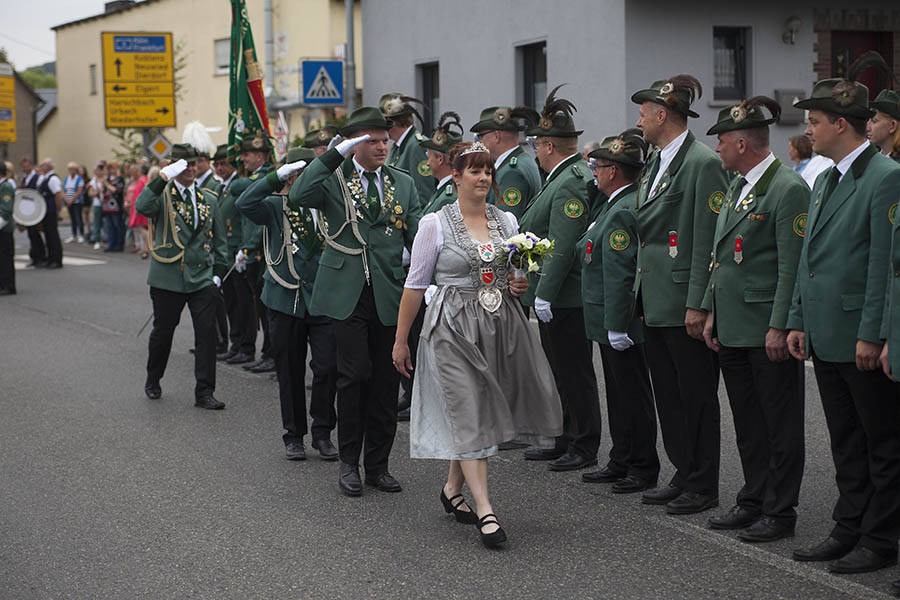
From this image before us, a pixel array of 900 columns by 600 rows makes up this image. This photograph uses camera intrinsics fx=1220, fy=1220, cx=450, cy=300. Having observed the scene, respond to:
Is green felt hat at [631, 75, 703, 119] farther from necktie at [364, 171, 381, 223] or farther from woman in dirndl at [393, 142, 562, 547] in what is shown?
necktie at [364, 171, 381, 223]

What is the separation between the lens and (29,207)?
904 inches

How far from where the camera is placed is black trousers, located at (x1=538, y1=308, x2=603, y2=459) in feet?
25.2

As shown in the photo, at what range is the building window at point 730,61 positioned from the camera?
808 inches

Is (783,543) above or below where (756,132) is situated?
below

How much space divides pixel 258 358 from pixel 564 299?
5768mm

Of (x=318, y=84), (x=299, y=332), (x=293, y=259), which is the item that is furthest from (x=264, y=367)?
(x=318, y=84)

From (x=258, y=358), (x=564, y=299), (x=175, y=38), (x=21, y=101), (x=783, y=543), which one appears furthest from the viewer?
(x=21, y=101)

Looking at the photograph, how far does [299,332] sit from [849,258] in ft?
13.4

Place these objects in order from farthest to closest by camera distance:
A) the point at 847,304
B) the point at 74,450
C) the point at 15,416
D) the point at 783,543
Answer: the point at 15,416, the point at 74,450, the point at 783,543, the point at 847,304

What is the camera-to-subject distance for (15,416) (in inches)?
382

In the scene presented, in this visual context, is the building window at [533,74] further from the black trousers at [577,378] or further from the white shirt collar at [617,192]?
the white shirt collar at [617,192]

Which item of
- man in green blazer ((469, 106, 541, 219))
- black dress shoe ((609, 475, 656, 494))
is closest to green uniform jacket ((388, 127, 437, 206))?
man in green blazer ((469, 106, 541, 219))

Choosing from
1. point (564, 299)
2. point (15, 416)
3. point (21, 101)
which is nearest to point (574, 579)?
point (564, 299)

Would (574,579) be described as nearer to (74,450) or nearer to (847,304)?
(847,304)
